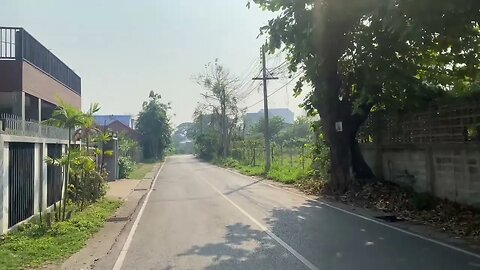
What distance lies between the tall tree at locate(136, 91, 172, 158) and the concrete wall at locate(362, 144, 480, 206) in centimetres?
6907

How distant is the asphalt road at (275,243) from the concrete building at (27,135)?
2793 mm

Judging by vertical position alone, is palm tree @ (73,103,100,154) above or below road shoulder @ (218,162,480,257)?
above

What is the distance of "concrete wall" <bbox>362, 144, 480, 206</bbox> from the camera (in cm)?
1271

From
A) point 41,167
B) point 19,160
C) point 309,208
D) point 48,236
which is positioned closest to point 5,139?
point 19,160

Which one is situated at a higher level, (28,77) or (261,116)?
(261,116)

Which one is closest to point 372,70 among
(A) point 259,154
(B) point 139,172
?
(B) point 139,172

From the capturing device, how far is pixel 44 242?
33.2ft

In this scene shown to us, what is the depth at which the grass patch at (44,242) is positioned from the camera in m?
8.66

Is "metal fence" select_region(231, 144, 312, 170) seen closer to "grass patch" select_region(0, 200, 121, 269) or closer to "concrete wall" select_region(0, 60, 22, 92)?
"concrete wall" select_region(0, 60, 22, 92)

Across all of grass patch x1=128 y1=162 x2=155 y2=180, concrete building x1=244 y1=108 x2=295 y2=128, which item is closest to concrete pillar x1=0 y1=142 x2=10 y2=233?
grass patch x1=128 y1=162 x2=155 y2=180

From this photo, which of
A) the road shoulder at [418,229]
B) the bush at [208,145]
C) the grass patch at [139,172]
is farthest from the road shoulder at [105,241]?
the bush at [208,145]

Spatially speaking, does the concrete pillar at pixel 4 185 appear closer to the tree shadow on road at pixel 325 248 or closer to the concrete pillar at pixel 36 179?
the concrete pillar at pixel 36 179

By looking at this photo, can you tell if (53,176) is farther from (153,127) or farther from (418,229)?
(153,127)

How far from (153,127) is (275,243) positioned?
3058 inches
